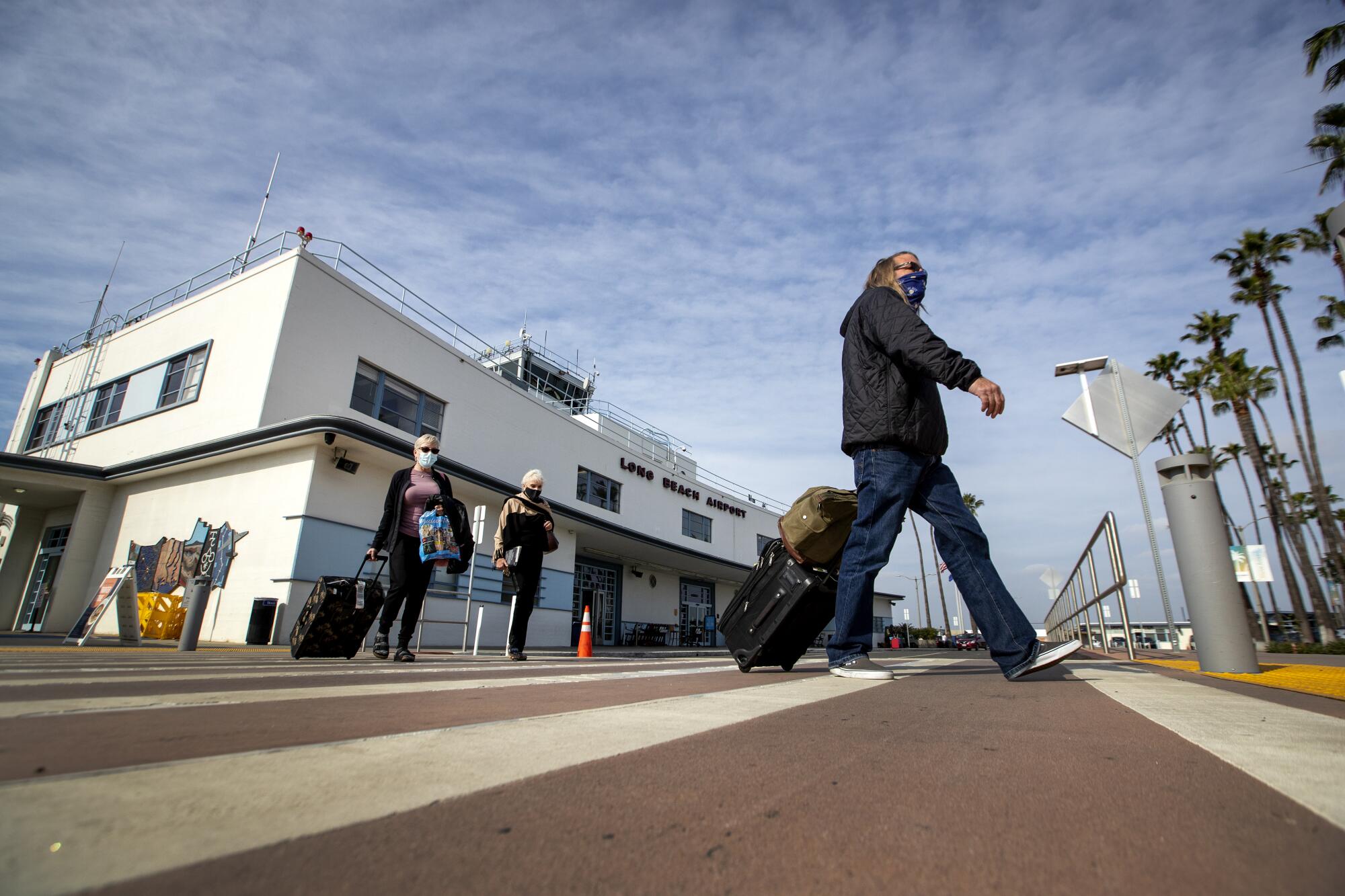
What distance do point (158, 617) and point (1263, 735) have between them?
14758 mm

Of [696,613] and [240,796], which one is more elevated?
[696,613]

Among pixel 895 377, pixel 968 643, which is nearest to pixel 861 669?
pixel 895 377

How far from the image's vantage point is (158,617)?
11375 millimetres

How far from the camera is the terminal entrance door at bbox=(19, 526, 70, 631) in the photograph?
15.5 m

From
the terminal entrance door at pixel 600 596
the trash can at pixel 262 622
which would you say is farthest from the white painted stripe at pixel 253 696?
the terminal entrance door at pixel 600 596

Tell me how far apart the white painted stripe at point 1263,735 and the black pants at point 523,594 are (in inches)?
184

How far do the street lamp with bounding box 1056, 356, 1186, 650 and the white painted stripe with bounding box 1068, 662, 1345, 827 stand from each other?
8.16 ft

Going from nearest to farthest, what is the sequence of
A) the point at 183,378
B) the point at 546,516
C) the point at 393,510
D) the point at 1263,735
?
the point at 1263,735
the point at 393,510
the point at 546,516
the point at 183,378

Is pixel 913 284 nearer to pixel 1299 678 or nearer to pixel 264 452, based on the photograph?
pixel 1299 678

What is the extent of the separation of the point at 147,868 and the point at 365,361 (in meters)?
15.4

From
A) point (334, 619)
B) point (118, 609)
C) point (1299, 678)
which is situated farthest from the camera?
point (118, 609)

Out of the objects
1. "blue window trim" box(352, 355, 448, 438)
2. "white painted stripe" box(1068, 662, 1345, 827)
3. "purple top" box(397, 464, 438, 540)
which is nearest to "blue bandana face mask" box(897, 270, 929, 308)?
"white painted stripe" box(1068, 662, 1345, 827)

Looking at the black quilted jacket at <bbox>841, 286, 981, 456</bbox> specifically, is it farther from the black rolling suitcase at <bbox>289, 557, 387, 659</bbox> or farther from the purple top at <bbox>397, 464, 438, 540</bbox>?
the black rolling suitcase at <bbox>289, 557, 387, 659</bbox>

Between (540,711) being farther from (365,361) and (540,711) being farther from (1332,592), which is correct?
(1332,592)
